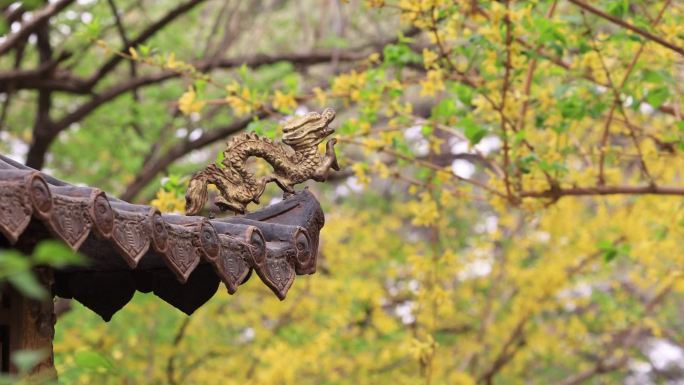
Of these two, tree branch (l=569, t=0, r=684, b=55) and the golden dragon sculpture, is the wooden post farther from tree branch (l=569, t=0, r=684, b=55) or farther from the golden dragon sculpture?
tree branch (l=569, t=0, r=684, b=55)

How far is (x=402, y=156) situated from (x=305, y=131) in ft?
6.73

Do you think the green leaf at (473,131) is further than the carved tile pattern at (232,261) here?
Yes

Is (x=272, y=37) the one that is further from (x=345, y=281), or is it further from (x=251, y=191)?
(x=251, y=191)

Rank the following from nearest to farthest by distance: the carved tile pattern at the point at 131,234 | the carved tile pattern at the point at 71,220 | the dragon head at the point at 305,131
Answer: the carved tile pattern at the point at 71,220 → the carved tile pattern at the point at 131,234 → the dragon head at the point at 305,131

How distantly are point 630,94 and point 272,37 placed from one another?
653cm

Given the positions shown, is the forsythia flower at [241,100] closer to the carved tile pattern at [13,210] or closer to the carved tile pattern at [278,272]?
the carved tile pattern at [278,272]

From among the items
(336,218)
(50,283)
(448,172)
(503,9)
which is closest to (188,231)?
(50,283)

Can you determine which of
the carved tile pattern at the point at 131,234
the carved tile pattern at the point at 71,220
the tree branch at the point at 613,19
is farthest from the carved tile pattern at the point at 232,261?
the tree branch at the point at 613,19

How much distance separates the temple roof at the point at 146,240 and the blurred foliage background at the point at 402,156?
1470 millimetres

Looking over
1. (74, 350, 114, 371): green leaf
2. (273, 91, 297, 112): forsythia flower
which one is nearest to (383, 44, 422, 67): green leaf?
(273, 91, 297, 112): forsythia flower

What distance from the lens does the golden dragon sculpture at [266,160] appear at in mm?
3211

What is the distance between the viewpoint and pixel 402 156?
17.8ft

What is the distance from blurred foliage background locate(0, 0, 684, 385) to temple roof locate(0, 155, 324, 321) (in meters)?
1.47

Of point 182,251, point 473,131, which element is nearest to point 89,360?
point 182,251
